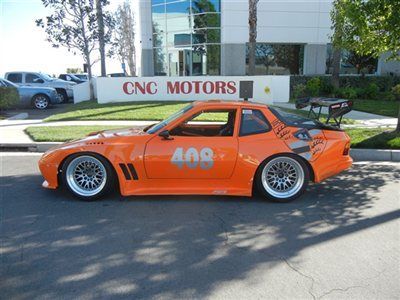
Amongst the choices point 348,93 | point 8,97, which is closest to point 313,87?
point 348,93

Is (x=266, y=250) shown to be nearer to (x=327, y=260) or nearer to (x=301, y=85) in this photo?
(x=327, y=260)

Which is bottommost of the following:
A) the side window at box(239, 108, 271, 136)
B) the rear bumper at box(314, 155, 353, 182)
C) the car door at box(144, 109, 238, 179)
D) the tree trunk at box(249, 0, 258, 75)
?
the rear bumper at box(314, 155, 353, 182)

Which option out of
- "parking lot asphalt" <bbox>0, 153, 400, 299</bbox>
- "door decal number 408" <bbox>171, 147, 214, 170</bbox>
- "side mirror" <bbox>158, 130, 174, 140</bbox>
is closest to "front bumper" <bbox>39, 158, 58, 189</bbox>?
"parking lot asphalt" <bbox>0, 153, 400, 299</bbox>

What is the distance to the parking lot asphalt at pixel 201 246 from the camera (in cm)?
306

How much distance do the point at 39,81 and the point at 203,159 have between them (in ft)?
53.4

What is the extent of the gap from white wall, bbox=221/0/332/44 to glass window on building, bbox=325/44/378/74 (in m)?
1.31

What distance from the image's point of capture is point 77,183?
5.06 meters

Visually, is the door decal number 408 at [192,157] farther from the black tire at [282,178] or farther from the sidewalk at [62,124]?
the sidewalk at [62,124]

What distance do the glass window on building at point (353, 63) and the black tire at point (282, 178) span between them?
20987 mm

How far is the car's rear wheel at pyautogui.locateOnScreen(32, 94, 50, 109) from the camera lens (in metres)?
16.4

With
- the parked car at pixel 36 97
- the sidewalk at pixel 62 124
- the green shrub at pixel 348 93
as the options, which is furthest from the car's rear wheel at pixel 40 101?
the green shrub at pixel 348 93

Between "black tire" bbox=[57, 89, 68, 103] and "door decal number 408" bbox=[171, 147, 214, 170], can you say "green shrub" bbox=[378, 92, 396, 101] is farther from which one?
"black tire" bbox=[57, 89, 68, 103]

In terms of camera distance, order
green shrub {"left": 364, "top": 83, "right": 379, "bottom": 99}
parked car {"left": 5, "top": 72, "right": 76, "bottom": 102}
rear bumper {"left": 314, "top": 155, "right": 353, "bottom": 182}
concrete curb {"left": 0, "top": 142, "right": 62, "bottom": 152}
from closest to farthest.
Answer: rear bumper {"left": 314, "top": 155, "right": 353, "bottom": 182}, concrete curb {"left": 0, "top": 142, "right": 62, "bottom": 152}, green shrub {"left": 364, "top": 83, "right": 379, "bottom": 99}, parked car {"left": 5, "top": 72, "right": 76, "bottom": 102}

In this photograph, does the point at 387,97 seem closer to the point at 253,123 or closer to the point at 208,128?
the point at 208,128
